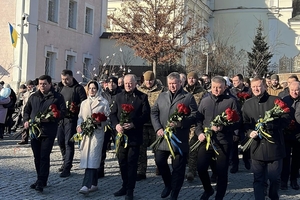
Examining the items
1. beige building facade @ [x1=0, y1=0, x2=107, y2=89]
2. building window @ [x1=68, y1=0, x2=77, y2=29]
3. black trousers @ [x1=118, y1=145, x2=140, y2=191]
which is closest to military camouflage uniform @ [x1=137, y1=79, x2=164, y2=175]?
black trousers @ [x1=118, y1=145, x2=140, y2=191]

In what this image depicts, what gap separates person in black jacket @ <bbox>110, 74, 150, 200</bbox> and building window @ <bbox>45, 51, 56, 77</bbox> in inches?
821

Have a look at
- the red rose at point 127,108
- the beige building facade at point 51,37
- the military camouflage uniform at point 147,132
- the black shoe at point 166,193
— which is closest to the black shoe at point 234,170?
the military camouflage uniform at point 147,132

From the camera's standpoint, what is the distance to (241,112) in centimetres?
732

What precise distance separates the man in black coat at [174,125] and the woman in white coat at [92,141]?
99 centimetres

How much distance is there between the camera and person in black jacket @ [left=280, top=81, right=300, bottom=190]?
8445mm

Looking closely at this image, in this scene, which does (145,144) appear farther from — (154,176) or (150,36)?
(150,36)

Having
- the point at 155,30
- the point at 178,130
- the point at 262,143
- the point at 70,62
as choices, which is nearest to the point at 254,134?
the point at 262,143

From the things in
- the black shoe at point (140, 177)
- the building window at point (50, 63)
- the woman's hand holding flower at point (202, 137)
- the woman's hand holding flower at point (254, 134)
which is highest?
the building window at point (50, 63)

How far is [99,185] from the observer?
8789mm

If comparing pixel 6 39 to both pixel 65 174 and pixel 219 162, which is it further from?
pixel 219 162

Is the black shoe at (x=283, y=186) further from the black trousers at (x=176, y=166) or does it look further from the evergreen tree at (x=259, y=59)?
the evergreen tree at (x=259, y=59)

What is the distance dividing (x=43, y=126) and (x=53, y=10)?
21.6 m

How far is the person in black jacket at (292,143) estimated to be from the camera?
845 centimetres

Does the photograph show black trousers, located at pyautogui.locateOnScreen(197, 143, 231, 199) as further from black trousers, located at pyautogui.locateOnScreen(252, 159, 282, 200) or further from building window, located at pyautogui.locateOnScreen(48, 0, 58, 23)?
building window, located at pyautogui.locateOnScreen(48, 0, 58, 23)
